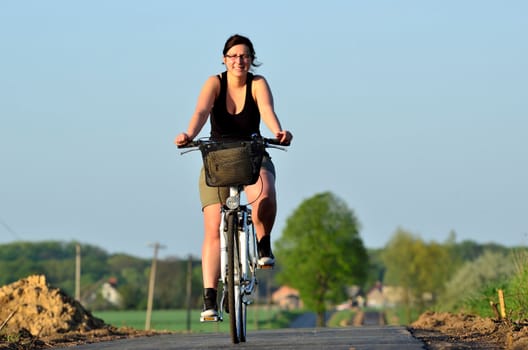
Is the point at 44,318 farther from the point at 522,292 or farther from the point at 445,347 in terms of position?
the point at 445,347

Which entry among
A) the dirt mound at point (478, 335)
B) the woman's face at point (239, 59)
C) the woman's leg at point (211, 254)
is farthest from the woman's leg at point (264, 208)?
the dirt mound at point (478, 335)

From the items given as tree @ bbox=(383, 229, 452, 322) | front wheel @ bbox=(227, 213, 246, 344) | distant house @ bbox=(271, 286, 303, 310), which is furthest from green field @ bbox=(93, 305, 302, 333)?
Answer: distant house @ bbox=(271, 286, 303, 310)

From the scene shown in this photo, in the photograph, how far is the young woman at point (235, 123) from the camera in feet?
29.2

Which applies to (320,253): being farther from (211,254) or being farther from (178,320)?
(211,254)

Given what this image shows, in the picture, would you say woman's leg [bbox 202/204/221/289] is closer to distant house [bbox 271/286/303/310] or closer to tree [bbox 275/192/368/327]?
tree [bbox 275/192/368/327]

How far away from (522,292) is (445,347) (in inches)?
240

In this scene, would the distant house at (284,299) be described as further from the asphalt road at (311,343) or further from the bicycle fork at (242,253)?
the bicycle fork at (242,253)

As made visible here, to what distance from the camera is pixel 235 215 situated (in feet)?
28.6

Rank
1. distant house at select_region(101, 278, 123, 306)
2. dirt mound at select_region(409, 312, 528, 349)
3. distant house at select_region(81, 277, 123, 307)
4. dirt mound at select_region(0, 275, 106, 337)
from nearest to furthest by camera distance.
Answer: dirt mound at select_region(409, 312, 528, 349)
dirt mound at select_region(0, 275, 106, 337)
distant house at select_region(81, 277, 123, 307)
distant house at select_region(101, 278, 123, 306)

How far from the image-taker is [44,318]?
565 inches

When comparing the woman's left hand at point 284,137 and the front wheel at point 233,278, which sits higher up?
the woman's left hand at point 284,137

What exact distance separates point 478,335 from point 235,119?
3331mm

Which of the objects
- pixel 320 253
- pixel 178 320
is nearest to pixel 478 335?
pixel 320 253

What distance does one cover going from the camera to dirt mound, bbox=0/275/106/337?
46.5 ft
